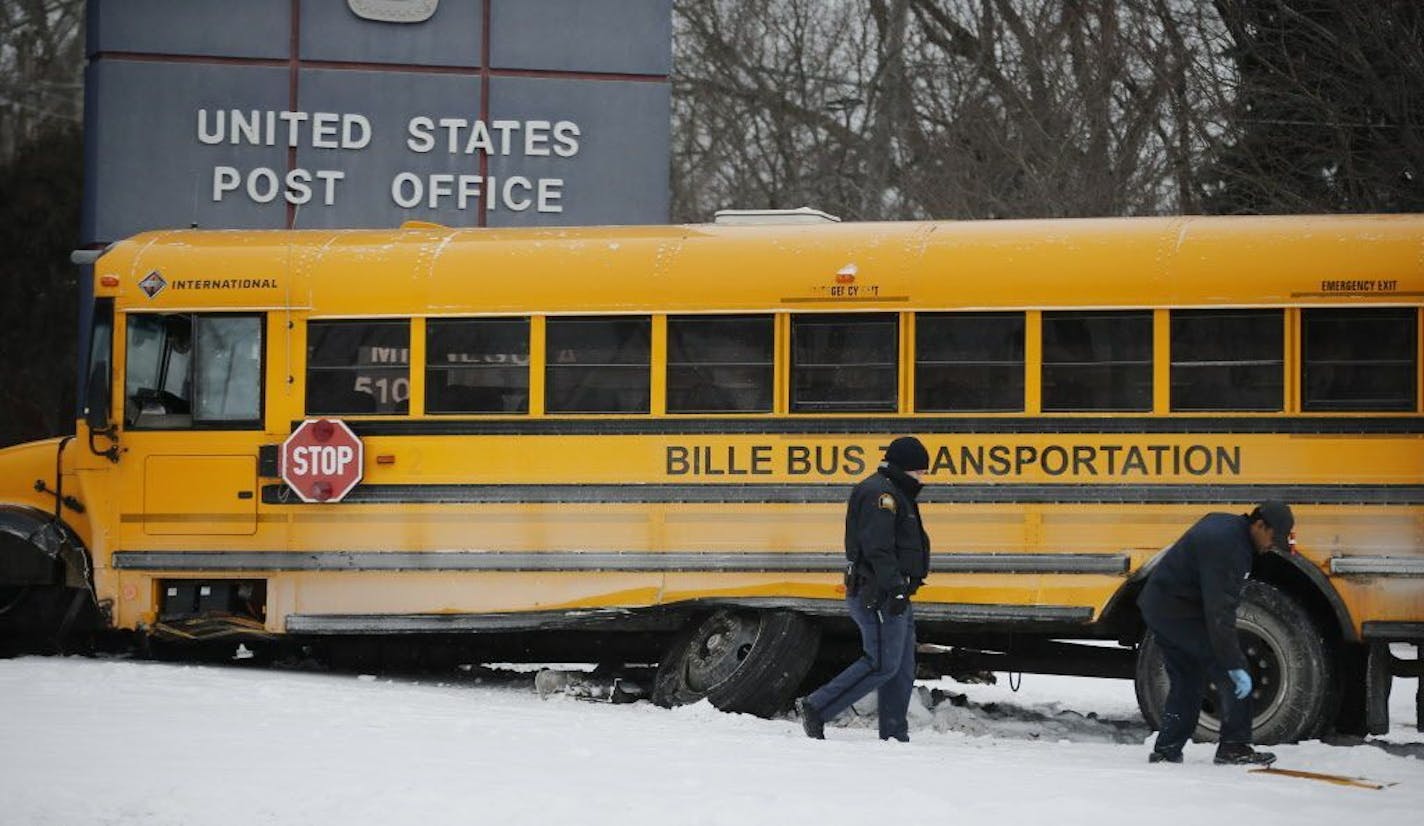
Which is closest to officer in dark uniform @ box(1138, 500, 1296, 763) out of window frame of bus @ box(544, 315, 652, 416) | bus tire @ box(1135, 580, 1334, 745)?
A: bus tire @ box(1135, 580, 1334, 745)

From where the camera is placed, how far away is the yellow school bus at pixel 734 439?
37.2 feet

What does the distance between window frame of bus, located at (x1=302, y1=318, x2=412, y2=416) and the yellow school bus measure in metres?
0.02

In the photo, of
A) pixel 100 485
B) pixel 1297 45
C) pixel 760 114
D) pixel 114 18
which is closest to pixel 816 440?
pixel 100 485

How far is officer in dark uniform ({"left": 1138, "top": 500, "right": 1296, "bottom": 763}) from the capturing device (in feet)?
32.8

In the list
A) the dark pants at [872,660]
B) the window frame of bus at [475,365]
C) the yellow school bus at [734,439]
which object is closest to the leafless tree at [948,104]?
the yellow school bus at [734,439]

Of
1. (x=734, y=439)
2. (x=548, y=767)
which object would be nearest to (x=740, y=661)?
(x=734, y=439)

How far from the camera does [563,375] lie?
12414 millimetres

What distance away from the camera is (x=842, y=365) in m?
12.0

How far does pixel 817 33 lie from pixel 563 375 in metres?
Result: 23.9

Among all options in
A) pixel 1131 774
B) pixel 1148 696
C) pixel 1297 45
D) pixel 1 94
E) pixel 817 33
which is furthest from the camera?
pixel 1 94

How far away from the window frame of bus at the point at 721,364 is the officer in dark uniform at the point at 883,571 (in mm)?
1234

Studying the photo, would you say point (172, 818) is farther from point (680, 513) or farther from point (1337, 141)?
point (1337, 141)

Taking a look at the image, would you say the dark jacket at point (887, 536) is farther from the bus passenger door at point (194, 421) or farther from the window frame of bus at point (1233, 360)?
the bus passenger door at point (194, 421)

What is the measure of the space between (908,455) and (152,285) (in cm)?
503
